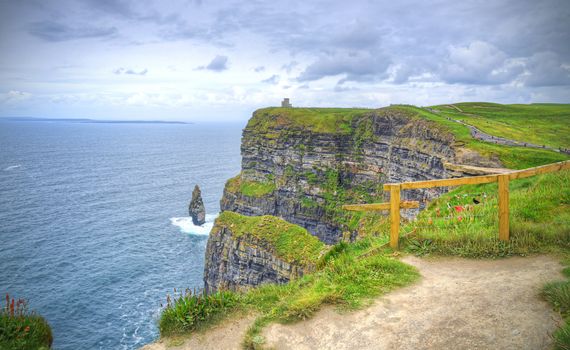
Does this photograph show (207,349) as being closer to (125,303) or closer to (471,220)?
(471,220)

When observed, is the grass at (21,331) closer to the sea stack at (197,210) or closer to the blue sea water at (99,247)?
the blue sea water at (99,247)

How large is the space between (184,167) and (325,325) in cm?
16923

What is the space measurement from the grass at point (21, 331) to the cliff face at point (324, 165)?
56.7m

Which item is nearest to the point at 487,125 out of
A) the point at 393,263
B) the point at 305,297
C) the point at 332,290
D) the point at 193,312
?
the point at 393,263

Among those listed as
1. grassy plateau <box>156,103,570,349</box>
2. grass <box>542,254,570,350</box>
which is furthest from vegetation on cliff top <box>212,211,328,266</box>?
grass <box>542,254,570,350</box>

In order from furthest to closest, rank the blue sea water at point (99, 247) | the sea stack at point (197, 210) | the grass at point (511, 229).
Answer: the sea stack at point (197, 210), the blue sea water at point (99, 247), the grass at point (511, 229)

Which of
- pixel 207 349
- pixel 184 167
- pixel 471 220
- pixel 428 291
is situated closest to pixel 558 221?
pixel 471 220

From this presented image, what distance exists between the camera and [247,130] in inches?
3871

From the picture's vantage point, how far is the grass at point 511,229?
36.5 ft

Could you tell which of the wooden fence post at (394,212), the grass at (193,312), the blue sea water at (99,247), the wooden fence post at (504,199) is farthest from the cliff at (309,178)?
the grass at (193,312)

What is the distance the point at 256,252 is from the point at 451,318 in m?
34.8

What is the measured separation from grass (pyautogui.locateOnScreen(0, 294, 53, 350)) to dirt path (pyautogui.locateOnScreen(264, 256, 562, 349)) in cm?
538

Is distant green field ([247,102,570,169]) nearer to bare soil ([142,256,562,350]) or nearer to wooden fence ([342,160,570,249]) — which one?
wooden fence ([342,160,570,249])

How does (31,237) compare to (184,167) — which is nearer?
(31,237)
